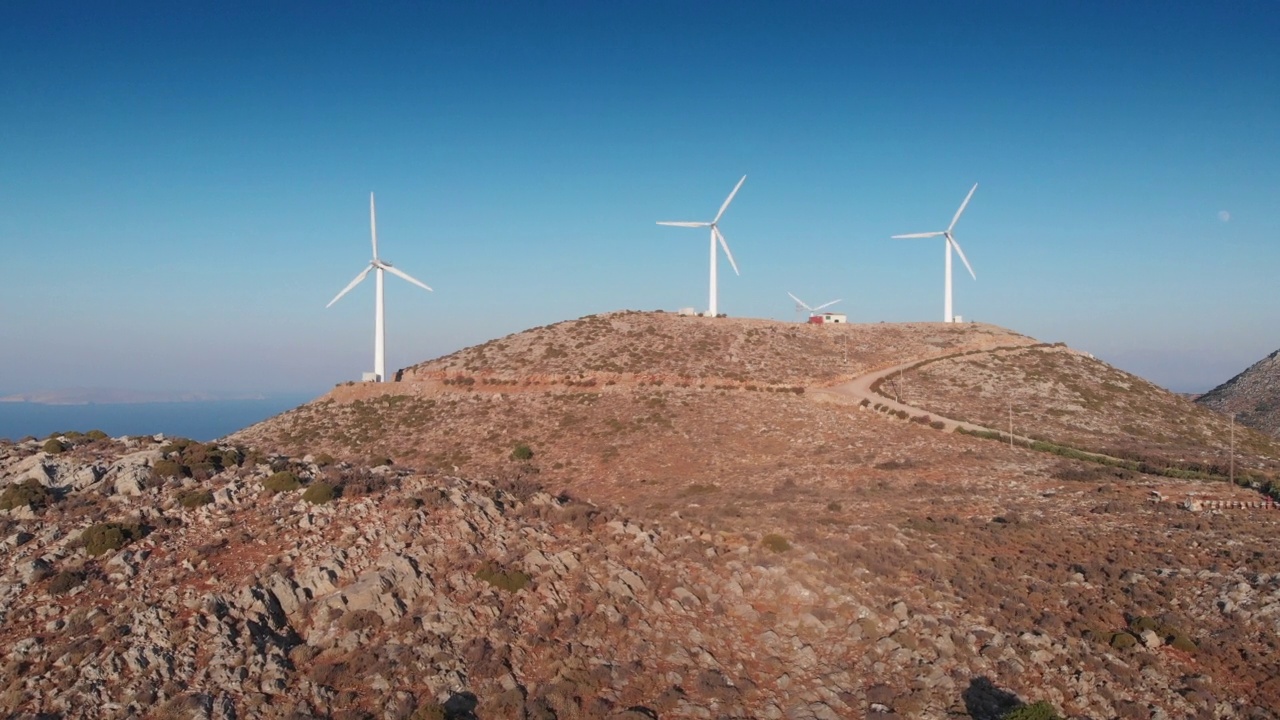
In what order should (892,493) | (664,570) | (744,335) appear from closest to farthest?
(664,570), (892,493), (744,335)

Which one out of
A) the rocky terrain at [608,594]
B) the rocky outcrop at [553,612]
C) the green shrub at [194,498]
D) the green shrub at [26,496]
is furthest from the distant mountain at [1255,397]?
the green shrub at [26,496]

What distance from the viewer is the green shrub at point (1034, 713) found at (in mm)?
19922

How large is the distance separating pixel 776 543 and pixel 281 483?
20844 mm

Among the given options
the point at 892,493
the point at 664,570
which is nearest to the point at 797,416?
the point at 892,493

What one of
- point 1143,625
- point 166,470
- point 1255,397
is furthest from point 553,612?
point 1255,397

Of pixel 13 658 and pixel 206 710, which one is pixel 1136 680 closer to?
pixel 206 710

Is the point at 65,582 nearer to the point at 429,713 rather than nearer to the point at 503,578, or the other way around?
the point at 429,713

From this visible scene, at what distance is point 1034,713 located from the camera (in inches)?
788

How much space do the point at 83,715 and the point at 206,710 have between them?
8.60ft

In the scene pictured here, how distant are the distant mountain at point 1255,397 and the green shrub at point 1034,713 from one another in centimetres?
9764

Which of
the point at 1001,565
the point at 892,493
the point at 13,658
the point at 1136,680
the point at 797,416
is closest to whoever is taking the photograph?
the point at 13,658

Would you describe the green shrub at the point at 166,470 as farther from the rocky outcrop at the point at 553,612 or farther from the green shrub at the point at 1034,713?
the green shrub at the point at 1034,713

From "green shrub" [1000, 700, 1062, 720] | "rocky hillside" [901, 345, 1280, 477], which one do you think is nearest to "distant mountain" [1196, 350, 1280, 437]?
"rocky hillside" [901, 345, 1280, 477]

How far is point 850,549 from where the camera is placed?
31.5 m
